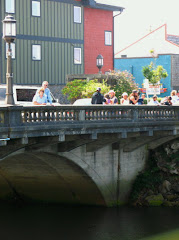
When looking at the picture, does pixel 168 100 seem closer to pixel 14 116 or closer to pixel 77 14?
pixel 14 116

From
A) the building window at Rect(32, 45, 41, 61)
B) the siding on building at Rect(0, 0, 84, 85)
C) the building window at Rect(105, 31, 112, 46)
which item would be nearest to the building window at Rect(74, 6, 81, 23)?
the siding on building at Rect(0, 0, 84, 85)

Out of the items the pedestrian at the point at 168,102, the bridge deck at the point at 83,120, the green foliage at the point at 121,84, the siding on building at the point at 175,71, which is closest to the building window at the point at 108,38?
the green foliage at the point at 121,84

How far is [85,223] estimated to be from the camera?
2375 cm

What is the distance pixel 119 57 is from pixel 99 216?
123ft

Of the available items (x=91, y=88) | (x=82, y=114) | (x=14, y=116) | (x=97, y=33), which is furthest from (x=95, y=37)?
(x=14, y=116)

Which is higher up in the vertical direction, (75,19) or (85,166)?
(75,19)

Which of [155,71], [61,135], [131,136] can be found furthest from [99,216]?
[155,71]

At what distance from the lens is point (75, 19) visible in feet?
128

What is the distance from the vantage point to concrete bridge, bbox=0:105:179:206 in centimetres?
1819

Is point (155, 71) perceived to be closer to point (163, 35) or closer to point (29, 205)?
point (163, 35)

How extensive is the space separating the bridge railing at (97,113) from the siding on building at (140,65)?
31.4 metres

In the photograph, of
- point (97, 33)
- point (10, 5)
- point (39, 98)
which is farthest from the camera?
point (97, 33)

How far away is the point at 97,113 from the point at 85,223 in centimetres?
504

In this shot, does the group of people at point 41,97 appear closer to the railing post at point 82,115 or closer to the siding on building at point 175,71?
the railing post at point 82,115
